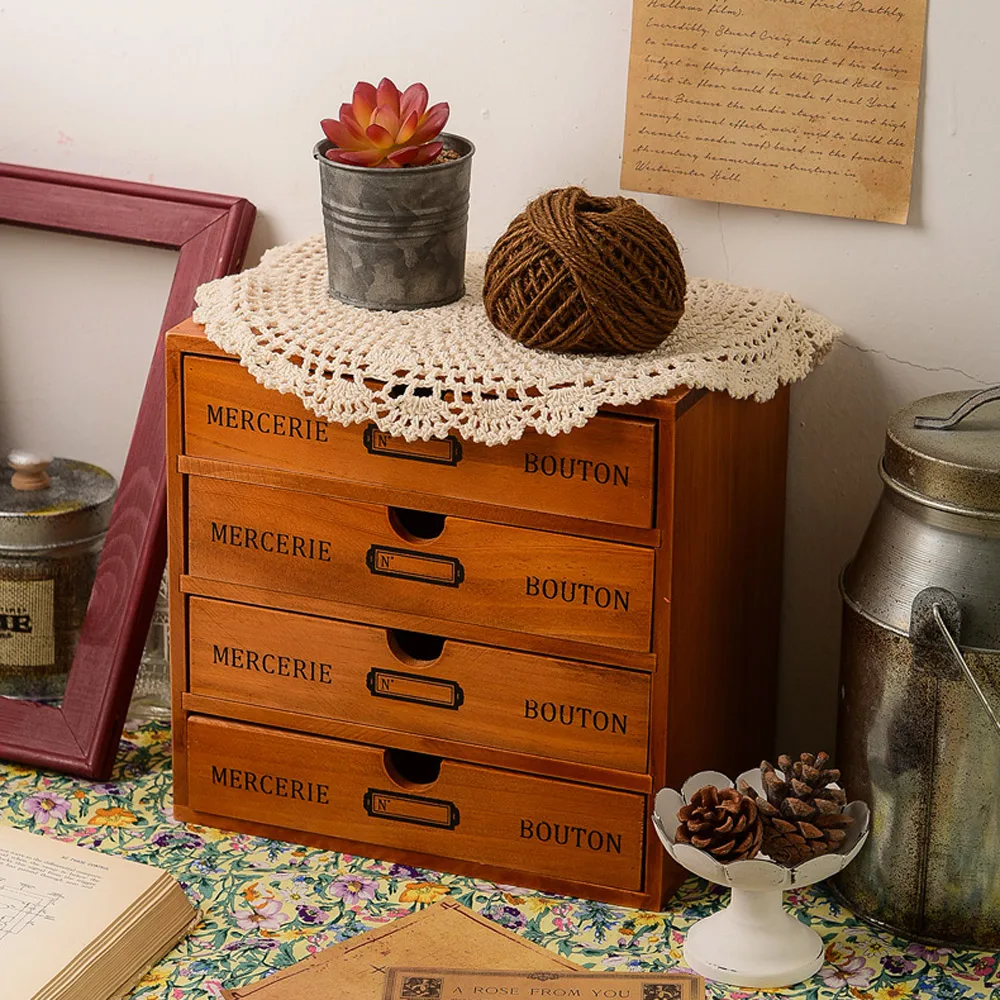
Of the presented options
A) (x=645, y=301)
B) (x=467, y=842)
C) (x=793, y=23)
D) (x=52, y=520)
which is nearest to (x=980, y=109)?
(x=793, y=23)

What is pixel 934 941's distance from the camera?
46.1 inches

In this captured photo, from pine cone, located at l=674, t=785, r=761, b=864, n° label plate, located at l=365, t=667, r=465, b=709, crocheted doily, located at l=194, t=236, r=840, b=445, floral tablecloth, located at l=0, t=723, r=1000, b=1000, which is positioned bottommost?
floral tablecloth, located at l=0, t=723, r=1000, b=1000

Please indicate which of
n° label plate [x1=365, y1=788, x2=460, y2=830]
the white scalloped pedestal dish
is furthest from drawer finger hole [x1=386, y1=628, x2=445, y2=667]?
the white scalloped pedestal dish

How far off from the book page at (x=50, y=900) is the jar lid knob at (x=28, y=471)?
33 cm

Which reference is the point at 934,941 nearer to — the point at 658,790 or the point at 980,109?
the point at 658,790

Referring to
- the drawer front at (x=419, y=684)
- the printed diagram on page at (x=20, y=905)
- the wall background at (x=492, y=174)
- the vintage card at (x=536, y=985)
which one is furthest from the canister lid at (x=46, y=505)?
the vintage card at (x=536, y=985)

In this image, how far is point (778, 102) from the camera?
1282 millimetres

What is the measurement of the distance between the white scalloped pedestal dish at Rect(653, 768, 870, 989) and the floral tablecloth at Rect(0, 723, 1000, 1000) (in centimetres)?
1

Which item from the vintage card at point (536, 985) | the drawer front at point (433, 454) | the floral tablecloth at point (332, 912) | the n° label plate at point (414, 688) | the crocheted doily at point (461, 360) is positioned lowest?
the floral tablecloth at point (332, 912)

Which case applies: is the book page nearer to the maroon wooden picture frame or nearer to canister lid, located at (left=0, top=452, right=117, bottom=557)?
the maroon wooden picture frame

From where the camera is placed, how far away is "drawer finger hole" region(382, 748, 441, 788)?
1.25 m

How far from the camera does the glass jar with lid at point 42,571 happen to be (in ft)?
4.66

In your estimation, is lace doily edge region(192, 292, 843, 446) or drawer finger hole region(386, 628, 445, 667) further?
drawer finger hole region(386, 628, 445, 667)

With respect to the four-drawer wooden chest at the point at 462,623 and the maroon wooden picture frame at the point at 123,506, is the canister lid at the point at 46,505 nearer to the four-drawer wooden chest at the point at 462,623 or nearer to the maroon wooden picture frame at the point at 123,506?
the maroon wooden picture frame at the point at 123,506
